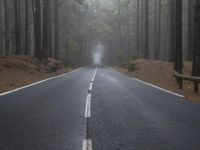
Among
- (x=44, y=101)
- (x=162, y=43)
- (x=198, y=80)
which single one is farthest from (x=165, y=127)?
(x=162, y=43)

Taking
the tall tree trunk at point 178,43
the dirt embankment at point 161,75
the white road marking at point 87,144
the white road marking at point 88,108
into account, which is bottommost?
the dirt embankment at point 161,75

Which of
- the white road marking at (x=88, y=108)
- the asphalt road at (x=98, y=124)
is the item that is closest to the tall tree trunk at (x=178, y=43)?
the asphalt road at (x=98, y=124)

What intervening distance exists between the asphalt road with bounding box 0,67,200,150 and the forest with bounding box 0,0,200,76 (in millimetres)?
11313

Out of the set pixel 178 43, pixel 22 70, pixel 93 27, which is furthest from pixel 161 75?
pixel 93 27

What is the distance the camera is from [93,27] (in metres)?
88.1

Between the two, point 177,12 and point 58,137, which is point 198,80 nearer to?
point 177,12

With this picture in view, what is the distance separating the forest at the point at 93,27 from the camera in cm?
3469

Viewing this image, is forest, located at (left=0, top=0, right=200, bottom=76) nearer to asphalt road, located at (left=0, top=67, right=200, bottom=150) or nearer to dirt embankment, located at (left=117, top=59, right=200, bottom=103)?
dirt embankment, located at (left=117, top=59, right=200, bottom=103)

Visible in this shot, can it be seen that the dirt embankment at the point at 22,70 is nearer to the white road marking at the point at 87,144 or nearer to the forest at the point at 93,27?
the forest at the point at 93,27

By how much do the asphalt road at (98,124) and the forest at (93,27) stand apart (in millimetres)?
11313

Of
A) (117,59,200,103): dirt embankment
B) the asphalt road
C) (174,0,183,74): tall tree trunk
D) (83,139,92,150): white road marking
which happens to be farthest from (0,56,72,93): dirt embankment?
(83,139,92,150): white road marking

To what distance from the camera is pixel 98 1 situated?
299 feet

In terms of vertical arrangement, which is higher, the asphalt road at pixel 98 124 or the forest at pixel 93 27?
the forest at pixel 93 27

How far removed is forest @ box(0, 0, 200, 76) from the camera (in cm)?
3469
